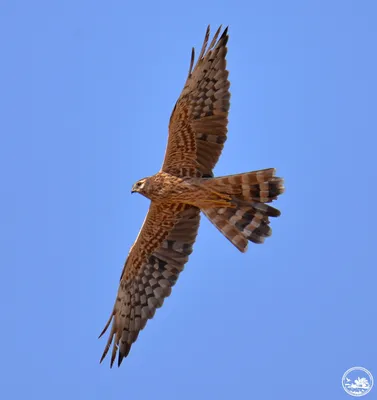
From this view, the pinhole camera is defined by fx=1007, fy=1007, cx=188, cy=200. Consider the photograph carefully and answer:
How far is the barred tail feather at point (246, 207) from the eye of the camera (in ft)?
43.2

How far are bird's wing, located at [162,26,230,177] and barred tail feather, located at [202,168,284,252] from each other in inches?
17.5

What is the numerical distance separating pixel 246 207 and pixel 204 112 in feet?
4.57

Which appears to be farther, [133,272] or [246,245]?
[133,272]

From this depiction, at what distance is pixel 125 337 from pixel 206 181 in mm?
2615

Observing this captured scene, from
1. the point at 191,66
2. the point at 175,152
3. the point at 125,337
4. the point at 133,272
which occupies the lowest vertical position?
the point at 125,337

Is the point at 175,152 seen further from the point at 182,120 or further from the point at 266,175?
the point at 266,175

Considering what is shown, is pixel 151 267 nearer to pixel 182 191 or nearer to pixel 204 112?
pixel 182 191

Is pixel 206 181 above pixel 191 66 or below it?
below

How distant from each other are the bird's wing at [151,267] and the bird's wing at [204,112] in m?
0.94

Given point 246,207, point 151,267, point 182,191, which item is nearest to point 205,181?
point 182,191

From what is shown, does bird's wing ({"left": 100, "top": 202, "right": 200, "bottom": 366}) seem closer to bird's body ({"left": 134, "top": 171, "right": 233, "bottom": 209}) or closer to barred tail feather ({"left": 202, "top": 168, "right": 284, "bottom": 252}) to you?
bird's body ({"left": 134, "top": 171, "right": 233, "bottom": 209})

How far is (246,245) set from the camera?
13.6 m

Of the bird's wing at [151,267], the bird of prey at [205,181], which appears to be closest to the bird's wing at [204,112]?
the bird of prey at [205,181]

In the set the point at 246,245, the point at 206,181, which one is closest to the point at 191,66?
the point at 206,181
